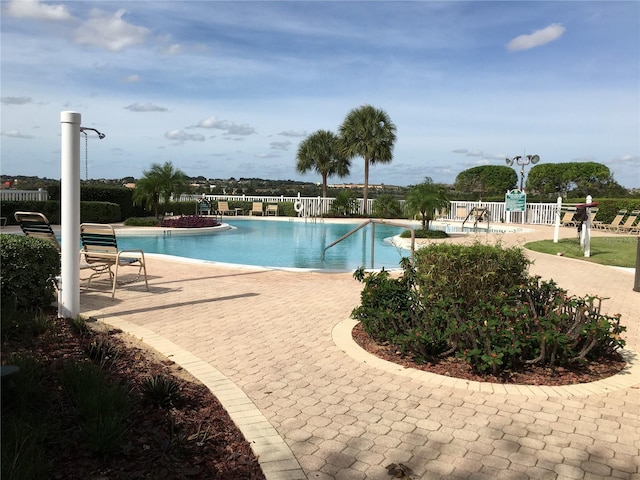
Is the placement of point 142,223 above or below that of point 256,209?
below

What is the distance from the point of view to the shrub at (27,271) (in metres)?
5.16

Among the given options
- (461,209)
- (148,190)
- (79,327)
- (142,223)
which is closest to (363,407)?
(79,327)

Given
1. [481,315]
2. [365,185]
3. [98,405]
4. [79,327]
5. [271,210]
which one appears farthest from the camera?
[271,210]

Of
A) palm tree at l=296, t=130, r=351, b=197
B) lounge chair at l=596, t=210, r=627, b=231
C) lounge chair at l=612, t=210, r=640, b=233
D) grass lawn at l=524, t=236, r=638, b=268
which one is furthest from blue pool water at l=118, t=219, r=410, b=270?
palm tree at l=296, t=130, r=351, b=197

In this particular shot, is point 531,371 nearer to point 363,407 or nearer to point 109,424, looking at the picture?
point 363,407

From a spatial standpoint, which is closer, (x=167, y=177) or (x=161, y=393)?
(x=161, y=393)

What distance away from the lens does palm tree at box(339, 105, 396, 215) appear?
2984cm

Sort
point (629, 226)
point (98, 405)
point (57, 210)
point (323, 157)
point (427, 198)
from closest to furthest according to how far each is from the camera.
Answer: point (98, 405) < point (427, 198) < point (57, 210) < point (629, 226) < point (323, 157)

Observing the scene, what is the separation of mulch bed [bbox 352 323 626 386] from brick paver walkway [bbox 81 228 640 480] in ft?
0.48

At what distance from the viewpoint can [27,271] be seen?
5.30 m

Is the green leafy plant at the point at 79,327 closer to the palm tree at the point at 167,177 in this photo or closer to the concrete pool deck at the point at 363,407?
the concrete pool deck at the point at 363,407

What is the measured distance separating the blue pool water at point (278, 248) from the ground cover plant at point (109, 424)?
765 cm

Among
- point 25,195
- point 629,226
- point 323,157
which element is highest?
point 323,157

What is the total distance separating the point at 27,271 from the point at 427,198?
13726mm
